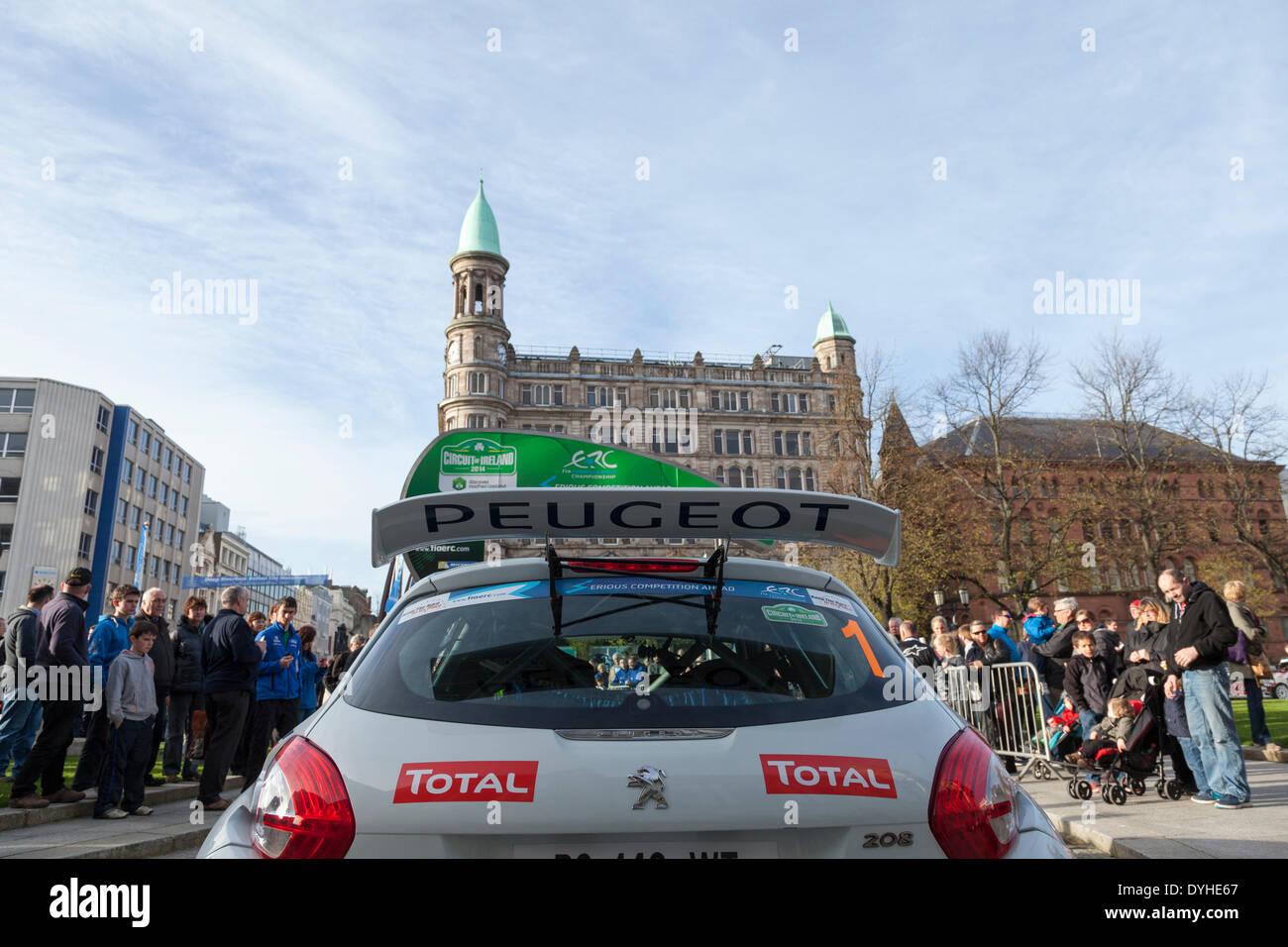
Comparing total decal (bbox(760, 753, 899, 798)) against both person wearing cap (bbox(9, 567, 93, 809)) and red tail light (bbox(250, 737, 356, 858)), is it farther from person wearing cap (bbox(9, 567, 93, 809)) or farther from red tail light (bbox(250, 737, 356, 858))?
person wearing cap (bbox(9, 567, 93, 809))

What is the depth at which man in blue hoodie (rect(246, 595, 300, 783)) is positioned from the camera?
9648 mm

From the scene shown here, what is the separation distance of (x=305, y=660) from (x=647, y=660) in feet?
36.0

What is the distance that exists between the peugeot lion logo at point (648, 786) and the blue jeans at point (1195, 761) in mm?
7224

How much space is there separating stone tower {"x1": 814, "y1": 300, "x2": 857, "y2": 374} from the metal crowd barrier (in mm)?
81301

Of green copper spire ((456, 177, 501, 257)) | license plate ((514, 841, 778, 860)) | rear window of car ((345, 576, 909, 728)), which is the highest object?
green copper spire ((456, 177, 501, 257))

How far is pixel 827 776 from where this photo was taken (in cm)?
195

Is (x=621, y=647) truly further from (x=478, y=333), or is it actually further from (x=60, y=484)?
(x=478, y=333)

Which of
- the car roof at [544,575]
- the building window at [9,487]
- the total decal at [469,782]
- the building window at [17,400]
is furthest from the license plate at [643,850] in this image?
the building window at [17,400]

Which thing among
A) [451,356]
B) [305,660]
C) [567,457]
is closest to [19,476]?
[451,356]

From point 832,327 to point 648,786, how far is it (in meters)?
92.0

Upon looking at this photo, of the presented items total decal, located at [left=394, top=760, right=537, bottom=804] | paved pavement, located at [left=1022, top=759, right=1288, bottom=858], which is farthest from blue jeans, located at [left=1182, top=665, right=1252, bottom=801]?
total decal, located at [left=394, top=760, right=537, bottom=804]

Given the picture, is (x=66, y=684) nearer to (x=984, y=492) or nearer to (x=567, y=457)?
(x=567, y=457)
